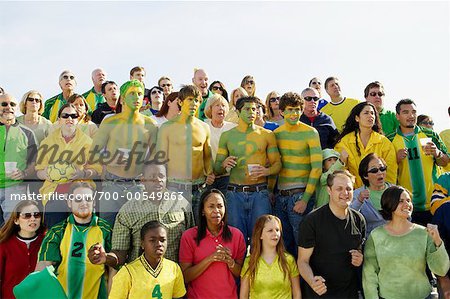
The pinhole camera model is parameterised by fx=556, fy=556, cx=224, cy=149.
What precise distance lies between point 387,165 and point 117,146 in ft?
11.7

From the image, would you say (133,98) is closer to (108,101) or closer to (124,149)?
(124,149)

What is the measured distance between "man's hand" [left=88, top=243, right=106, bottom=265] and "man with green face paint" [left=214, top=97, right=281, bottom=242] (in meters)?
1.68

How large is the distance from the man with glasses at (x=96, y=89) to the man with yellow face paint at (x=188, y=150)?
3.28 metres

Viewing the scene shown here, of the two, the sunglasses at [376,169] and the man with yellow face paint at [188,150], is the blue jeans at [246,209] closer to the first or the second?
the man with yellow face paint at [188,150]

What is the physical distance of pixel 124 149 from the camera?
7.25 metres

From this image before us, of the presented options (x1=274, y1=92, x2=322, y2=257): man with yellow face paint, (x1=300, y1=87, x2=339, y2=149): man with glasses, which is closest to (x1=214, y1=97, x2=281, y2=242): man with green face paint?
(x1=274, y1=92, x2=322, y2=257): man with yellow face paint

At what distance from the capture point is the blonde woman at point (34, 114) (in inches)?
311

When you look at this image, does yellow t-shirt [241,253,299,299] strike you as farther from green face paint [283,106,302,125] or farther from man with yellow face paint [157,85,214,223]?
green face paint [283,106,302,125]

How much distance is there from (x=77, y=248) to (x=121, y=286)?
995 millimetres

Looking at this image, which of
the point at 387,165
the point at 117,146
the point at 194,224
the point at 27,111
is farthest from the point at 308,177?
the point at 27,111

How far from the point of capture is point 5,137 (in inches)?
300

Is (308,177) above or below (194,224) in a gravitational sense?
above

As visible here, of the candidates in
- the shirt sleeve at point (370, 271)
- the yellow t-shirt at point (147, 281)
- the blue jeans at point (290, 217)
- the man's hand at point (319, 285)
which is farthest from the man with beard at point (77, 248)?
the shirt sleeve at point (370, 271)

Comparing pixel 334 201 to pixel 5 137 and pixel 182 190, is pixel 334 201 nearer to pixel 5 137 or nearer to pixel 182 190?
pixel 182 190
